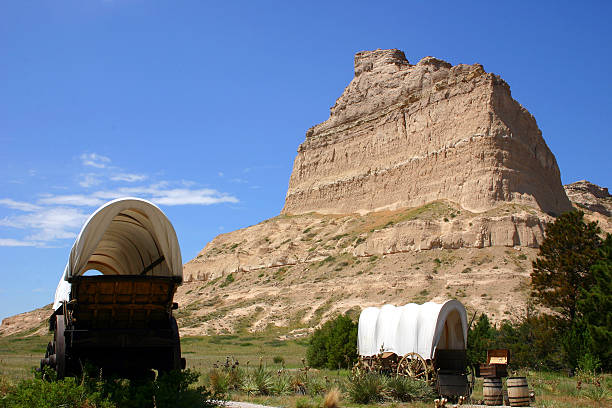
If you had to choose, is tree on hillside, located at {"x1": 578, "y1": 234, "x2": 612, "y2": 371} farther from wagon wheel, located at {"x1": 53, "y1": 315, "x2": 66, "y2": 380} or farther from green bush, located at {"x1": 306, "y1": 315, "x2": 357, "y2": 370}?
wagon wheel, located at {"x1": 53, "y1": 315, "x2": 66, "y2": 380}

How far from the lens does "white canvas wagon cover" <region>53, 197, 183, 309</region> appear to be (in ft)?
26.7

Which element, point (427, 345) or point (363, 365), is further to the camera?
point (363, 365)

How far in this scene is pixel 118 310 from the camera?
8.61 m

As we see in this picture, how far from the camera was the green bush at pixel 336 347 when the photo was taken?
75.7 ft

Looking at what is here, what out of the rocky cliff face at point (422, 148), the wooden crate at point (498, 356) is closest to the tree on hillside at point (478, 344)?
the wooden crate at point (498, 356)

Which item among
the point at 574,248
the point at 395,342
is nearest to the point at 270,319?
the point at 574,248

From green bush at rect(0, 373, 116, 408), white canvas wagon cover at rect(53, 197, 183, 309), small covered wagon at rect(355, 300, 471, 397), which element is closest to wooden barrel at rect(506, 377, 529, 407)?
small covered wagon at rect(355, 300, 471, 397)

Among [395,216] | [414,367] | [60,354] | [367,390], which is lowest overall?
[367,390]

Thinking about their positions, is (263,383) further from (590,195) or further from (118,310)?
(590,195)

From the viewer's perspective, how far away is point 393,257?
54.2 m

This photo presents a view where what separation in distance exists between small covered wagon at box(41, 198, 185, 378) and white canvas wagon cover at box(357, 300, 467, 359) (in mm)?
6754

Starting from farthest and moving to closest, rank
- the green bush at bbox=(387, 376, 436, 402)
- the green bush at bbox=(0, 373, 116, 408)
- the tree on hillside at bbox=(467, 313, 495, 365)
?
the tree on hillside at bbox=(467, 313, 495, 365), the green bush at bbox=(387, 376, 436, 402), the green bush at bbox=(0, 373, 116, 408)

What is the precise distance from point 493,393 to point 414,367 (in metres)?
2.08

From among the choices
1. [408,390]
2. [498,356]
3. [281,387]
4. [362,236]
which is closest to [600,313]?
[498,356]
